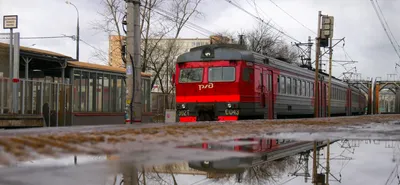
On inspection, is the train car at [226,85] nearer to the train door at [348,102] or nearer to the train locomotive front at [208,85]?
the train locomotive front at [208,85]

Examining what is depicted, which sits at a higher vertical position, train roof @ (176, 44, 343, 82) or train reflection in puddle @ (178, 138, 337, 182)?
train roof @ (176, 44, 343, 82)

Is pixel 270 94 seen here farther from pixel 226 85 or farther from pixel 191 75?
pixel 191 75

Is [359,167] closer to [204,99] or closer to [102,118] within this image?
[204,99]

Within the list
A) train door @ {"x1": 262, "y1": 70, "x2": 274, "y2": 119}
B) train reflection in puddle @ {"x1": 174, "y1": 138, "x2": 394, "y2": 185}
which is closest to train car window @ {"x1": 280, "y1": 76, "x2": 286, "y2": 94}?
train door @ {"x1": 262, "y1": 70, "x2": 274, "y2": 119}

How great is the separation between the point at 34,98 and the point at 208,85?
21.9ft

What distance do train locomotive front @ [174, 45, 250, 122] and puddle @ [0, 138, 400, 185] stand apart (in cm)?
1157

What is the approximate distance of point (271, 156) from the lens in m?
→ 4.69

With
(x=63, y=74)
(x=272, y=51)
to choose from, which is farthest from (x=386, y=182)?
(x=272, y=51)

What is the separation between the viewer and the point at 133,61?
1639 centimetres

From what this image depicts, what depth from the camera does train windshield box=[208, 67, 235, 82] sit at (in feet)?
56.3

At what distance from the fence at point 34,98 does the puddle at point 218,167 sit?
475 inches

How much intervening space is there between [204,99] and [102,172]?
46.3 ft

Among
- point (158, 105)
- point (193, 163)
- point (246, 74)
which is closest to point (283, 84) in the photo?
point (246, 74)

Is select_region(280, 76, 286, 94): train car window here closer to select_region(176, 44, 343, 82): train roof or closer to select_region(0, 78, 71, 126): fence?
select_region(176, 44, 343, 82): train roof
